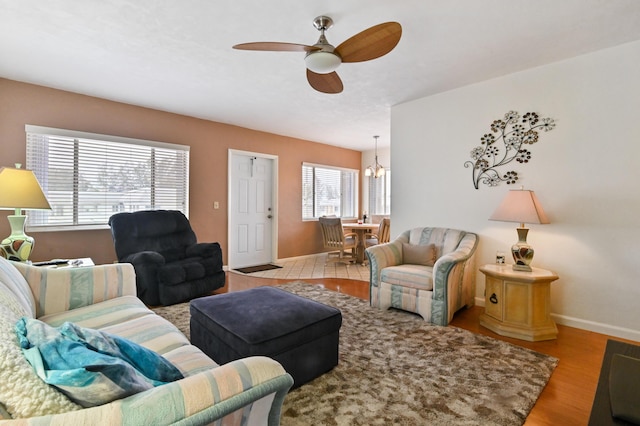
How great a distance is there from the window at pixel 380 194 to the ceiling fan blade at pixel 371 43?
518 cm

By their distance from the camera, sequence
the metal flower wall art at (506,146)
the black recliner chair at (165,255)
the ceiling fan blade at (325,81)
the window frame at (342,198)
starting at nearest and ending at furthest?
the ceiling fan blade at (325,81)
the metal flower wall art at (506,146)
the black recliner chair at (165,255)
the window frame at (342,198)

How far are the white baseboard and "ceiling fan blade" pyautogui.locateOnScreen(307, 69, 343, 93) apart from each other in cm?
308

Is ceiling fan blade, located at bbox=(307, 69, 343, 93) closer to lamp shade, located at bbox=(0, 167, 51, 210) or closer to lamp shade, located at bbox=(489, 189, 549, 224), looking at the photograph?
lamp shade, located at bbox=(489, 189, 549, 224)

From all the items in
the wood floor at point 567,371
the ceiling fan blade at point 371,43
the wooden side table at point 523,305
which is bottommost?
the wood floor at point 567,371

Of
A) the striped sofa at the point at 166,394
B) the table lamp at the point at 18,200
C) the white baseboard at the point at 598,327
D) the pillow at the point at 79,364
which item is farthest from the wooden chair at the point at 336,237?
the pillow at the point at 79,364

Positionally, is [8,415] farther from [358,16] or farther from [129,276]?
[358,16]

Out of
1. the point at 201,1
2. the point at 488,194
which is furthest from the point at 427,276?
the point at 201,1

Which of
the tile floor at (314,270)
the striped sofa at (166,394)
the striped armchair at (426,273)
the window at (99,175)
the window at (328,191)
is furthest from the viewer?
the window at (328,191)

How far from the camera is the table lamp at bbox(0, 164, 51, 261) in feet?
7.45

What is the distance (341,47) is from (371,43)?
0.21 metres

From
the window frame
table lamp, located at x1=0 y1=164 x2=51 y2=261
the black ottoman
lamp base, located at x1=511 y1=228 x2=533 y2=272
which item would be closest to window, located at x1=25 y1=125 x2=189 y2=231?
table lamp, located at x1=0 y1=164 x2=51 y2=261

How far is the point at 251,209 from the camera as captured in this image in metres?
5.65

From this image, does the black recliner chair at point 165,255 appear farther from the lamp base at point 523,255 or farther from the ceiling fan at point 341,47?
the lamp base at point 523,255

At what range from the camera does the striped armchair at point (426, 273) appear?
290cm
